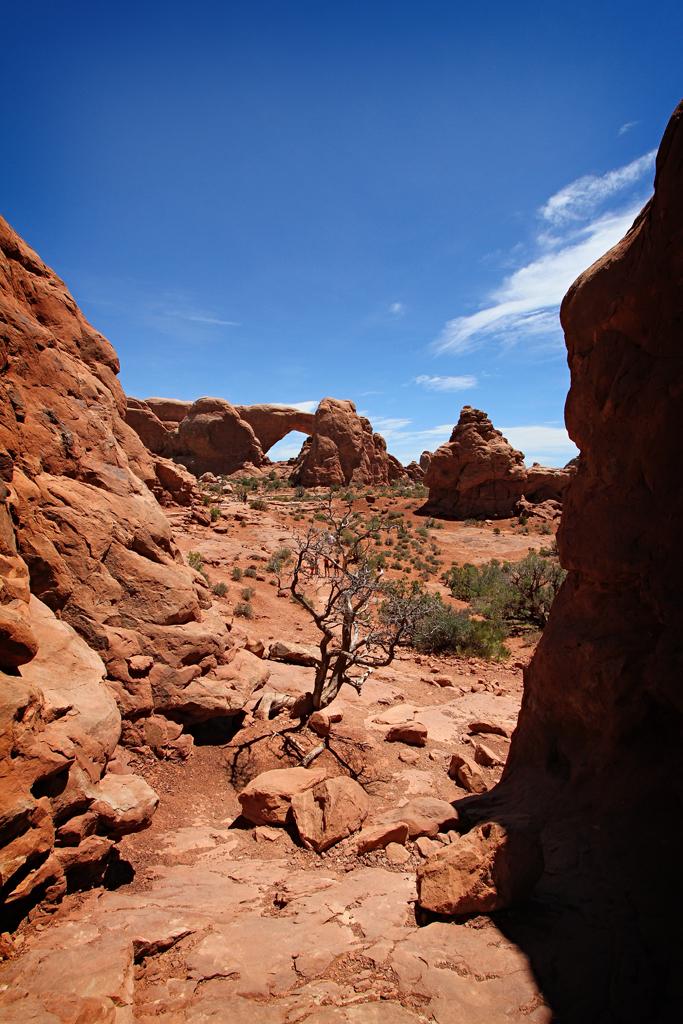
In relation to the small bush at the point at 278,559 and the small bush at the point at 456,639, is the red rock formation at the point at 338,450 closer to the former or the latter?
the small bush at the point at 278,559

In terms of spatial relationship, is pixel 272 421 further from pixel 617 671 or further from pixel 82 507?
pixel 617 671

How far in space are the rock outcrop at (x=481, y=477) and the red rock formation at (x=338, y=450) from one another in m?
7.22

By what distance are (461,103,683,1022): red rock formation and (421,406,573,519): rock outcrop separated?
26.6 meters

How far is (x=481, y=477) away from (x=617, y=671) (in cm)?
2769

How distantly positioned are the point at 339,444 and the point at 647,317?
3375cm

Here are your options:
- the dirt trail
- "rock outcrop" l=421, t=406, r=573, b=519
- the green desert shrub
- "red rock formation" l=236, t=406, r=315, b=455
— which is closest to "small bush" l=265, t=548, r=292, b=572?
the green desert shrub

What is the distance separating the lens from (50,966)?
8.59ft

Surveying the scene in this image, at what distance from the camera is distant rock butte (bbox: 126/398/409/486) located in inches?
1439

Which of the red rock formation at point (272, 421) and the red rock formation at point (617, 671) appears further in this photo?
the red rock formation at point (272, 421)

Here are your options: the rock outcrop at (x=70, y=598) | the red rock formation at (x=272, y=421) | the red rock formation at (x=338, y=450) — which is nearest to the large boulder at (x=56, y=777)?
the rock outcrop at (x=70, y=598)

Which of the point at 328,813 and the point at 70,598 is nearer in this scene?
the point at 328,813

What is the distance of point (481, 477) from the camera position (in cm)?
3066

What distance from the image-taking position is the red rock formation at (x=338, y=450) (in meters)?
36.5

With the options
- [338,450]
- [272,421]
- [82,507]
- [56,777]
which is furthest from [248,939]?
[272,421]
